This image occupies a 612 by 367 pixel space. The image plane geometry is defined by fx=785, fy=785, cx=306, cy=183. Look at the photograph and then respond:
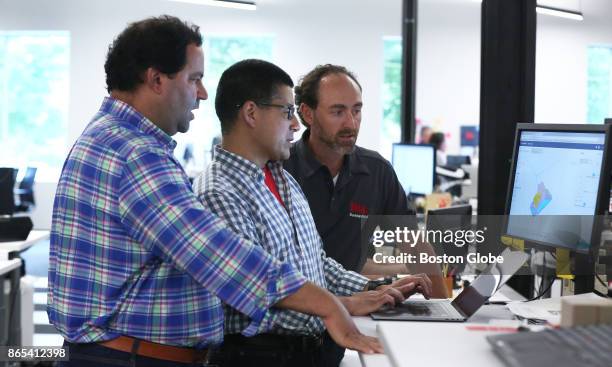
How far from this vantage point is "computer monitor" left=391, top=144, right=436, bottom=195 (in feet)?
18.3

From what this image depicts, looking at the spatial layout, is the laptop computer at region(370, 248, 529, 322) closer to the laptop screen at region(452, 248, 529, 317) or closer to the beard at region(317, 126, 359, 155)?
the laptop screen at region(452, 248, 529, 317)

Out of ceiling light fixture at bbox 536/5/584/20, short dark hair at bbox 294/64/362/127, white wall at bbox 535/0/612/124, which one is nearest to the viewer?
short dark hair at bbox 294/64/362/127

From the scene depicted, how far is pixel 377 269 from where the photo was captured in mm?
2561

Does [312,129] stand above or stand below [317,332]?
above

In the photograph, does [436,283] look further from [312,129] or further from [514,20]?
[514,20]

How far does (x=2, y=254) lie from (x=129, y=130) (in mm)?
2723

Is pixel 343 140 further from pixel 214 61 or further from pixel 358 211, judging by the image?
pixel 214 61

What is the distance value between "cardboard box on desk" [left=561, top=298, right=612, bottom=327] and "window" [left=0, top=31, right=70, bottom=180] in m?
10.9

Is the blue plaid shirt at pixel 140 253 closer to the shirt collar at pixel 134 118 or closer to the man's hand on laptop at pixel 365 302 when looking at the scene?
the shirt collar at pixel 134 118

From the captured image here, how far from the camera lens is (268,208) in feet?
6.19

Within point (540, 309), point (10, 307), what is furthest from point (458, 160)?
point (540, 309)

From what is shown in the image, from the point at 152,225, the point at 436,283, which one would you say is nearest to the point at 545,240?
the point at 436,283

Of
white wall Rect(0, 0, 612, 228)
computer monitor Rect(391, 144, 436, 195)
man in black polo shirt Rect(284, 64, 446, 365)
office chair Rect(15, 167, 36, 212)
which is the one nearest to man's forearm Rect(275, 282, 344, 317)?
man in black polo shirt Rect(284, 64, 446, 365)

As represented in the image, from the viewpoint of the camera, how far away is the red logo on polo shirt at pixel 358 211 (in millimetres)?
2719
